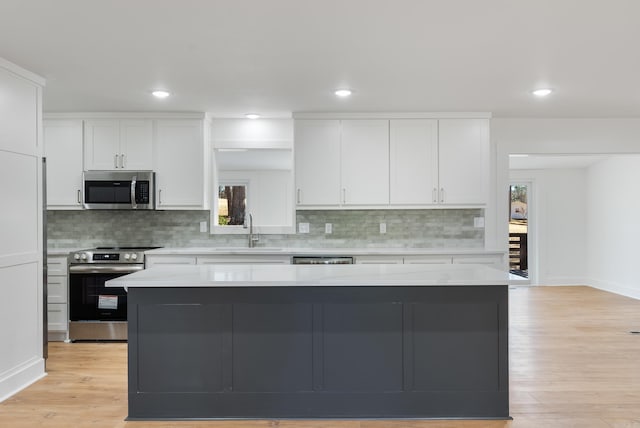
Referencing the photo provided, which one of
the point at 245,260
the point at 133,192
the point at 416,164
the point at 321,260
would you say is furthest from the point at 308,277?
the point at 133,192

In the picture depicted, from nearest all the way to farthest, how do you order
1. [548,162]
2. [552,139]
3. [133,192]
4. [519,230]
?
1. [133,192]
2. [552,139]
3. [548,162]
4. [519,230]

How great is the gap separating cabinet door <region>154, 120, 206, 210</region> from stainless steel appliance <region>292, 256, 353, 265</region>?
1.18 meters

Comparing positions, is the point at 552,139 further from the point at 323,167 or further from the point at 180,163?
the point at 180,163

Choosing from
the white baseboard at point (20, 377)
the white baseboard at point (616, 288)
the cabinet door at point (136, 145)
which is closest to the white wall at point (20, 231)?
the white baseboard at point (20, 377)

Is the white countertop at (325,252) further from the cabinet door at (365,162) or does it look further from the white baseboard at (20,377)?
the white baseboard at (20,377)

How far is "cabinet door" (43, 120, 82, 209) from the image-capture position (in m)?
4.95

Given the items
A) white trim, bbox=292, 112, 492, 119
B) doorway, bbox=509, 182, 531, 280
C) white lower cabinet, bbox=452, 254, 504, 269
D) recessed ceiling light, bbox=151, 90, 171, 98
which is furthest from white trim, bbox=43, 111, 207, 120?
doorway, bbox=509, 182, 531, 280

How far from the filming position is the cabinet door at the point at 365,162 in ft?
16.4

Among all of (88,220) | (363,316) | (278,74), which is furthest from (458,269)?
(88,220)

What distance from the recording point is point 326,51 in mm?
3086

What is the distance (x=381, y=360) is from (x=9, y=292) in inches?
99.4

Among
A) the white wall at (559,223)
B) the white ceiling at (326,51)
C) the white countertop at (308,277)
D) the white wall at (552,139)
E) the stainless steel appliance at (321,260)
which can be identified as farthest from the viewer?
the white wall at (559,223)

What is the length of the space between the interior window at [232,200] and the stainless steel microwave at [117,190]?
29.5 inches

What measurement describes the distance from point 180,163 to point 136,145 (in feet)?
1.57
